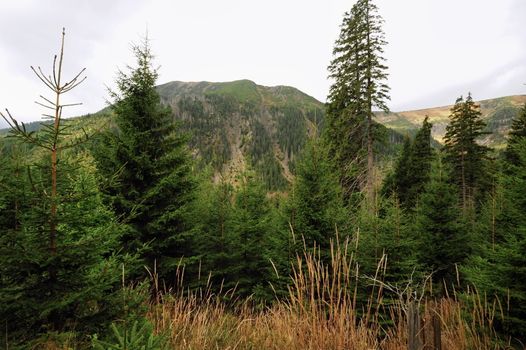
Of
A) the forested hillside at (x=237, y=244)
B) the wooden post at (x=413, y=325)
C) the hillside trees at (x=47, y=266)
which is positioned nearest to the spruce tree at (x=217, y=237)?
the forested hillside at (x=237, y=244)

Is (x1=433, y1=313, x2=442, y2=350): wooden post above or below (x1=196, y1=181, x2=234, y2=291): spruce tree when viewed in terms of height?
above

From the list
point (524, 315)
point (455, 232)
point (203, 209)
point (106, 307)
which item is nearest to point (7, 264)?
point (106, 307)

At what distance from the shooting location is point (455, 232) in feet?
41.9

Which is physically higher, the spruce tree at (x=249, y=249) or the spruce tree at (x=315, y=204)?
the spruce tree at (x=315, y=204)

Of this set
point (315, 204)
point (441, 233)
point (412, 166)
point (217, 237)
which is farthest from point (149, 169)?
point (412, 166)

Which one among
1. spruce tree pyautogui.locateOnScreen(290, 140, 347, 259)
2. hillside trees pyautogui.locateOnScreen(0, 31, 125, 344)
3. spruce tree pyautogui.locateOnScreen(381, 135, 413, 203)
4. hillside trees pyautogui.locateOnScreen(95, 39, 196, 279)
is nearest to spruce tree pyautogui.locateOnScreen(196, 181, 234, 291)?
hillside trees pyautogui.locateOnScreen(95, 39, 196, 279)

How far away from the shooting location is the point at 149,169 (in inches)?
344

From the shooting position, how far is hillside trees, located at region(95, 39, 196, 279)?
27.5ft

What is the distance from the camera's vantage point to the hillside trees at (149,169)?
27.5ft

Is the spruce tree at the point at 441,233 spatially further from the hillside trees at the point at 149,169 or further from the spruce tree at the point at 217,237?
the hillside trees at the point at 149,169

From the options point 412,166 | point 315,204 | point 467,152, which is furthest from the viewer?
point 412,166

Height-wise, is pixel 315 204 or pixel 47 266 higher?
pixel 47 266

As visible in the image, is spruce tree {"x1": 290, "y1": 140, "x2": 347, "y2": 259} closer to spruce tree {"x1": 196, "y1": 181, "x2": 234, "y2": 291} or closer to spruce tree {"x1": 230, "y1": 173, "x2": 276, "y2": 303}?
spruce tree {"x1": 230, "y1": 173, "x2": 276, "y2": 303}

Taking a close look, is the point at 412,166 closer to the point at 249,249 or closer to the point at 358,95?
the point at 358,95
